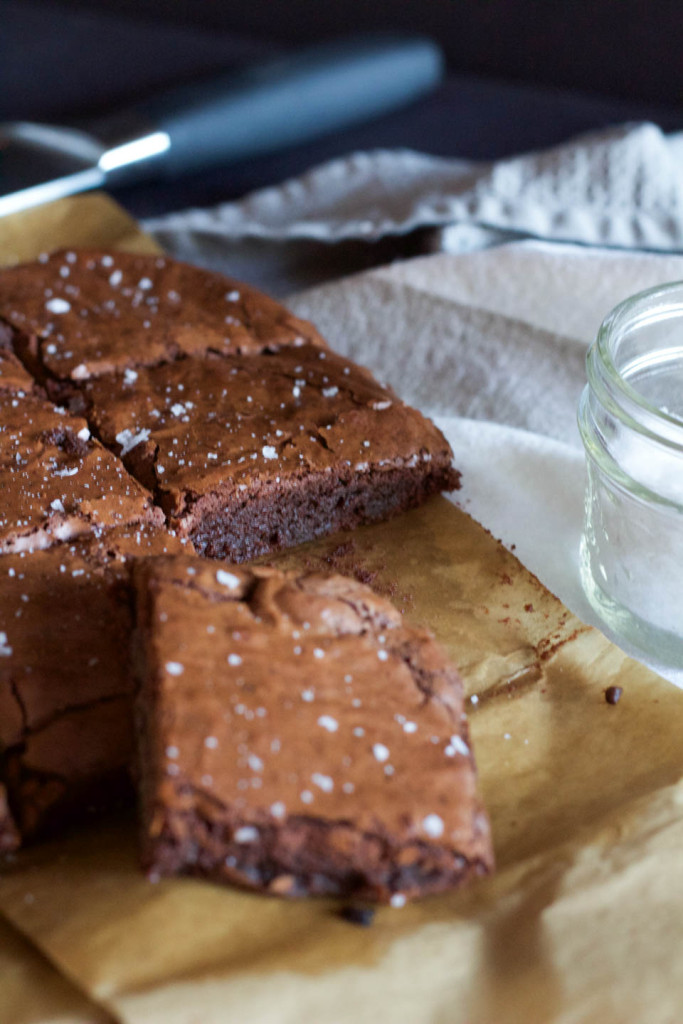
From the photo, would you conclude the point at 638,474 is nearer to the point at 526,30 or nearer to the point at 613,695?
the point at 613,695

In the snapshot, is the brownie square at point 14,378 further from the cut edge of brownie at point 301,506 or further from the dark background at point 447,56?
the dark background at point 447,56

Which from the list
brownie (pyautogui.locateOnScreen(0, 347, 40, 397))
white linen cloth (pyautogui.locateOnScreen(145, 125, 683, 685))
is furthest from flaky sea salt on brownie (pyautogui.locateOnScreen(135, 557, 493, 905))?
white linen cloth (pyautogui.locateOnScreen(145, 125, 683, 685))

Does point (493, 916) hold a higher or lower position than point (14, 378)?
lower

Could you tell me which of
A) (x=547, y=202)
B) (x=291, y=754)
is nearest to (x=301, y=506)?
(x=291, y=754)

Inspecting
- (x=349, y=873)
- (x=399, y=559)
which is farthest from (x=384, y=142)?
(x=349, y=873)

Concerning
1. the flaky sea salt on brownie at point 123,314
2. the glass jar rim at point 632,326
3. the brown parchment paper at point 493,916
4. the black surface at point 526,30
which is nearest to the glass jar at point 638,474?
the glass jar rim at point 632,326

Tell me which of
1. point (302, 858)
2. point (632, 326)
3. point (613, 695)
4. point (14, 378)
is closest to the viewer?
point (302, 858)
